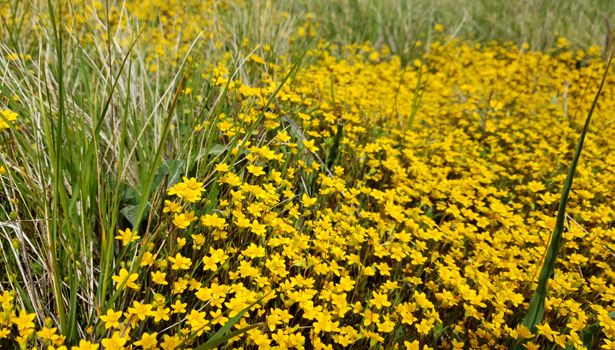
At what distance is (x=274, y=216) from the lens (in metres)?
1.79

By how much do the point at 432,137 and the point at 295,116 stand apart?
51.3 inches

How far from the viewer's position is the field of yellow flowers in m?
1.43

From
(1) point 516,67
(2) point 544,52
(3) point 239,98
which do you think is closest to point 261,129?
(3) point 239,98

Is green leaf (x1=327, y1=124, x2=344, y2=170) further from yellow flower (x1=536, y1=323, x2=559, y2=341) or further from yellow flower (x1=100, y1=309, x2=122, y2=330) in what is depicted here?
yellow flower (x1=100, y1=309, x2=122, y2=330)

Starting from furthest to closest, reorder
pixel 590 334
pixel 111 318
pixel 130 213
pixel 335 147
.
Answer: pixel 335 147 < pixel 130 213 < pixel 590 334 < pixel 111 318

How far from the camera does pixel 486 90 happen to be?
4.71m

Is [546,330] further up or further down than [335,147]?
further down

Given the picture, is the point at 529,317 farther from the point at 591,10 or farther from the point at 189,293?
the point at 591,10

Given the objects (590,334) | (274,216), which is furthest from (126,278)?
(590,334)

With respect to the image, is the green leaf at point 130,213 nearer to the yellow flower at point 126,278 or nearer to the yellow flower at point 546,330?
the yellow flower at point 126,278

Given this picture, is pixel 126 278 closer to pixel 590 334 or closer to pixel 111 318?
pixel 111 318

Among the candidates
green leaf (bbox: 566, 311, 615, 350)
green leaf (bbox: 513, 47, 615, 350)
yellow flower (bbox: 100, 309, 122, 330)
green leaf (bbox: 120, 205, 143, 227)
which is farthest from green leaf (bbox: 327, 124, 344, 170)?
yellow flower (bbox: 100, 309, 122, 330)

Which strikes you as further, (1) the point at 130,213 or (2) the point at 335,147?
(2) the point at 335,147

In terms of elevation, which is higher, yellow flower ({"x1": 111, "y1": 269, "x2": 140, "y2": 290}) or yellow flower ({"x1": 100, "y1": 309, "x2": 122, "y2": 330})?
yellow flower ({"x1": 111, "y1": 269, "x2": 140, "y2": 290})
